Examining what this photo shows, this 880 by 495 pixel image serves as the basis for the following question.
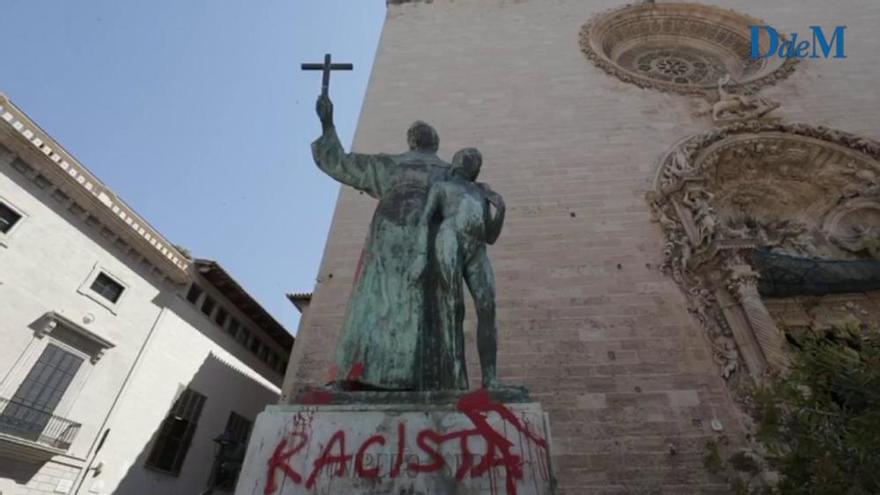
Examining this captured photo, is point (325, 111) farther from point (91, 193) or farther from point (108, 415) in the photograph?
point (108, 415)

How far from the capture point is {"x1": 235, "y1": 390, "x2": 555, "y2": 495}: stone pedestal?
1783 mm

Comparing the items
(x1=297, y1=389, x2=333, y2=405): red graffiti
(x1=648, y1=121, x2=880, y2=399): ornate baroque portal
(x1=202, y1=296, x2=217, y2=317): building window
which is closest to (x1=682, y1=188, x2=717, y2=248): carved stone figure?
(x1=648, y1=121, x2=880, y2=399): ornate baroque portal

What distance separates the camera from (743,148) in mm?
8297

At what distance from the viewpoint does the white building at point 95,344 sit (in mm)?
9195

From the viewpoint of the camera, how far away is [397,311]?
99.0 inches

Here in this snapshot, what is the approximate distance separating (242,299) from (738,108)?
46.6ft

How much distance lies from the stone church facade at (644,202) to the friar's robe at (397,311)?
2752mm

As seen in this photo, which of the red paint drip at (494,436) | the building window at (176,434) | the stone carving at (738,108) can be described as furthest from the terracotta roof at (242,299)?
the red paint drip at (494,436)

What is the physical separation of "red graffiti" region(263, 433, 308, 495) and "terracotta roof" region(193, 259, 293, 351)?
13134mm

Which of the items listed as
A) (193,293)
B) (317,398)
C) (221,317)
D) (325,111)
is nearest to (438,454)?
(317,398)

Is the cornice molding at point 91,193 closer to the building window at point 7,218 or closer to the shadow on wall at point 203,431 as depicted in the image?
the building window at point 7,218

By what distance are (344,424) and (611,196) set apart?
22.4 ft

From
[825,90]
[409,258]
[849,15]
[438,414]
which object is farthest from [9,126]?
[849,15]

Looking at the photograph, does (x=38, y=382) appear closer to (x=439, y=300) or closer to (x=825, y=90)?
(x=439, y=300)
